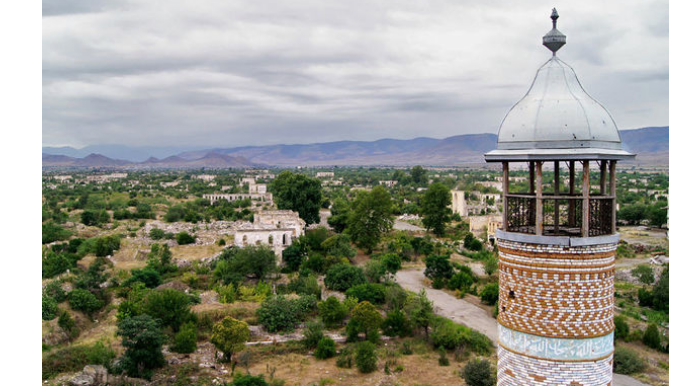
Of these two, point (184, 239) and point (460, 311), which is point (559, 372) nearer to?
point (460, 311)

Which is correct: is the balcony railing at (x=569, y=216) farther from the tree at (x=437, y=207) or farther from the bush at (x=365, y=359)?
the tree at (x=437, y=207)

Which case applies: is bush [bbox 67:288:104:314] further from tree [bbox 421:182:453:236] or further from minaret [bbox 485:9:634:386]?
tree [bbox 421:182:453:236]

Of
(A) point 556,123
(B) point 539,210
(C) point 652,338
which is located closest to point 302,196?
(C) point 652,338

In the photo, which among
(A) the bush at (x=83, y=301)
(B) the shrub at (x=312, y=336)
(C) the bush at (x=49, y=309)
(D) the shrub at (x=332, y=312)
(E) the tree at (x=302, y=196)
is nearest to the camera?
(B) the shrub at (x=312, y=336)

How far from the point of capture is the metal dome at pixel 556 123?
6211 mm

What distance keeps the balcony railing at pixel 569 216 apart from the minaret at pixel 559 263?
3 cm

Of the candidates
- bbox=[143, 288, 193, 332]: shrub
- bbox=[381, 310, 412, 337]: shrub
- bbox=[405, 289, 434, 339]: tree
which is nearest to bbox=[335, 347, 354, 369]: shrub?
bbox=[381, 310, 412, 337]: shrub

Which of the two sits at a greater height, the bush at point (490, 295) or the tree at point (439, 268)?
the tree at point (439, 268)

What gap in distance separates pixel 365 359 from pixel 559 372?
48.5 feet

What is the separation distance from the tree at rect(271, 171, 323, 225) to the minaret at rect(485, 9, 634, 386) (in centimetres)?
4668

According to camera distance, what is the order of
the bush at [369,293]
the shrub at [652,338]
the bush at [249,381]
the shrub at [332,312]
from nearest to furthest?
the bush at [249,381] < the shrub at [652,338] < the shrub at [332,312] < the bush at [369,293]

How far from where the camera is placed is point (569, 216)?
793 centimetres

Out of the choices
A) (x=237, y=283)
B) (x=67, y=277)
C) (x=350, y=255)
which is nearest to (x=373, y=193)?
(x=350, y=255)

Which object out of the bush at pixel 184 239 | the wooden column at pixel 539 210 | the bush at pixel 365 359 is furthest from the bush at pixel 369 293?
the bush at pixel 184 239
